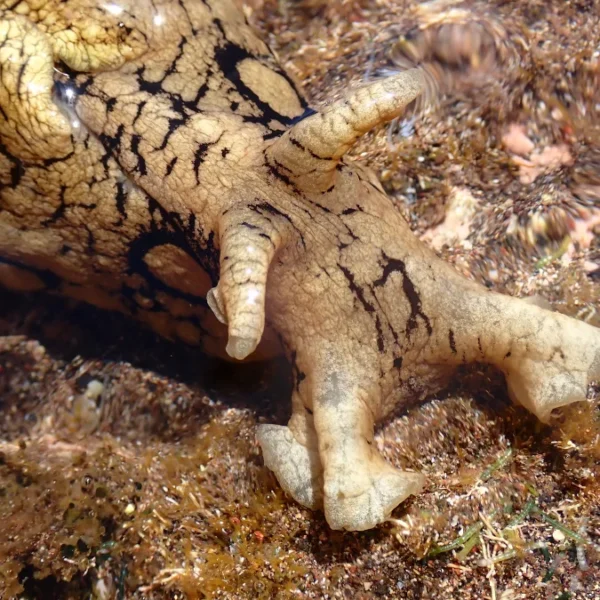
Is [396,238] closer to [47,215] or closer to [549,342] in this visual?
[549,342]

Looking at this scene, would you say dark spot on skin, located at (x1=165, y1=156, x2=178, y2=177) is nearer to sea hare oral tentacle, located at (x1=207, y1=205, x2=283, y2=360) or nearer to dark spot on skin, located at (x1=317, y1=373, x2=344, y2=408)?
sea hare oral tentacle, located at (x1=207, y1=205, x2=283, y2=360)

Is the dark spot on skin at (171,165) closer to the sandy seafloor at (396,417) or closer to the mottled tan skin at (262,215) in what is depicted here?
the mottled tan skin at (262,215)

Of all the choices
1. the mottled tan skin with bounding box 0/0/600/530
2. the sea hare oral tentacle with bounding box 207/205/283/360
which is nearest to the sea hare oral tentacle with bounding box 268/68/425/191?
the mottled tan skin with bounding box 0/0/600/530

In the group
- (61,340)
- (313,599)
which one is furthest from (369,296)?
(61,340)

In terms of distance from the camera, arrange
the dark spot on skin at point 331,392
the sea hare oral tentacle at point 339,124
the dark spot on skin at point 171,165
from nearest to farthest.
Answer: the sea hare oral tentacle at point 339,124 < the dark spot on skin at point 331,392 < the dark spot on skin at point 171,165

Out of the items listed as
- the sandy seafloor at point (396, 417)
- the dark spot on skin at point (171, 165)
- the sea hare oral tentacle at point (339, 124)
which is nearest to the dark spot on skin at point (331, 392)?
the sandy seafloor at point (396, 417)
